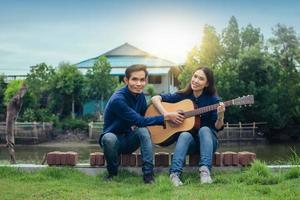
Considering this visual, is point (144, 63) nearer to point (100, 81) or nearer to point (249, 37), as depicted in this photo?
point (100, 81)

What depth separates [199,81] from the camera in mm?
5141

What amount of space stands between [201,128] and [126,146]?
0.82 m

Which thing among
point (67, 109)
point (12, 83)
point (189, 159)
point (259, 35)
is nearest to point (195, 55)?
point (259, 35)

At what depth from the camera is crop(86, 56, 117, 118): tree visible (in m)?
29.0

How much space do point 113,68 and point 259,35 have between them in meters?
10.3

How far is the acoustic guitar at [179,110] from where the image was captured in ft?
16.2

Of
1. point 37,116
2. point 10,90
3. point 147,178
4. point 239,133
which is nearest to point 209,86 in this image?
point 147,178

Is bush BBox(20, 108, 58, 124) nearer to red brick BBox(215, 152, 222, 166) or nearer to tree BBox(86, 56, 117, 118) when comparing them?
tree BBox(86, 56, 117, 118)

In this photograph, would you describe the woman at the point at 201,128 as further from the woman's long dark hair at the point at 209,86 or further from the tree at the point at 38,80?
the tree at the point at 38,80

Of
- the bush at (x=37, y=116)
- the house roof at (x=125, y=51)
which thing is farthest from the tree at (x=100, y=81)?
the house roof at (x=125, y=51)

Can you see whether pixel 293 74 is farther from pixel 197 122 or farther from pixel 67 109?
pixel 197 122

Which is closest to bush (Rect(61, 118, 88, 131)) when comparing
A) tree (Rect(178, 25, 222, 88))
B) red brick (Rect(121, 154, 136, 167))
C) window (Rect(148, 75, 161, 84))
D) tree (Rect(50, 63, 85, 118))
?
tree (Rect(50, 63, 85, 118))

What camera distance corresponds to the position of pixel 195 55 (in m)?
31.2

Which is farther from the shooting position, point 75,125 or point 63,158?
point 75,125
